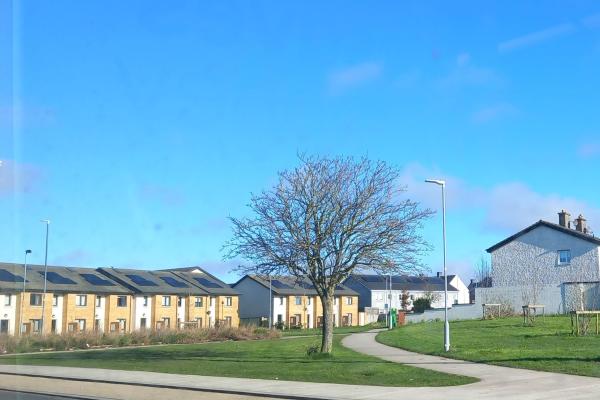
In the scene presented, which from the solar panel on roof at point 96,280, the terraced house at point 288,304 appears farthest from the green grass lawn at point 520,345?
the terraced house at point 288,304

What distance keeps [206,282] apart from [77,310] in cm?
2017

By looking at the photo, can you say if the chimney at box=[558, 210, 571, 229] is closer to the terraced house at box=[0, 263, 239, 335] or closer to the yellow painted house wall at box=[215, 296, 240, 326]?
the terraced house at box=[0, 263, 239, 335]

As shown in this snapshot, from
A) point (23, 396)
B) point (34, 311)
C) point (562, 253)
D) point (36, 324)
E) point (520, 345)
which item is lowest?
point (36, 324)

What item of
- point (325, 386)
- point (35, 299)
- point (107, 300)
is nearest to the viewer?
point (325, 386)

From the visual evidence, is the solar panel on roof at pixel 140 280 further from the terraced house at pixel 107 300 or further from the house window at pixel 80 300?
the house window at pixel 80 300

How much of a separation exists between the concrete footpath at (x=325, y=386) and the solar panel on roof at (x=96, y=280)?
46.7 meters

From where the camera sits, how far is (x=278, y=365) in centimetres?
2380

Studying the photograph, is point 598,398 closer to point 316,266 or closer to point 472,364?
point 472,364

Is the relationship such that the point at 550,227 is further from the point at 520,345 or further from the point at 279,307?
the point at 279,307

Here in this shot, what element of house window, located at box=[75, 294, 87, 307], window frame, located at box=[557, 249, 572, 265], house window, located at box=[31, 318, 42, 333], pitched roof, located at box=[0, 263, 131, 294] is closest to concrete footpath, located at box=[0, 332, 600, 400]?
window frame, located at box=[557, 249, 572, 265]

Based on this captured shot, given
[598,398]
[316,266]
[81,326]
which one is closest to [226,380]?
[316,266]

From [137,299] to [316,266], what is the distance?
49544 millimetres

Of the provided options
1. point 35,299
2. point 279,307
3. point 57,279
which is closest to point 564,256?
point 279,307

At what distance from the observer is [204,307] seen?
79188mm
